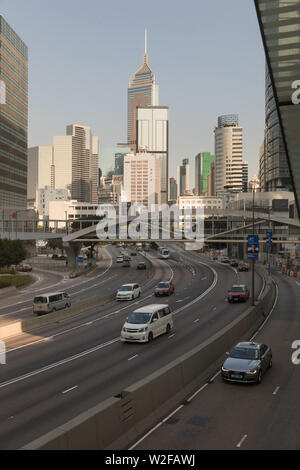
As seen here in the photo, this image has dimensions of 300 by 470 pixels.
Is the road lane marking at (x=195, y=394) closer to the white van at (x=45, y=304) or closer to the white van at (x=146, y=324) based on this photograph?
the white van at (x=146, y=324)

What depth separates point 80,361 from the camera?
21484 mm

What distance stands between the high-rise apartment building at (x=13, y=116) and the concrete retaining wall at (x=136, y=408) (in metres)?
106

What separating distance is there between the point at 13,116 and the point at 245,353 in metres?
118

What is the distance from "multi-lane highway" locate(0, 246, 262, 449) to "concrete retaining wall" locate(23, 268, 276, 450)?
2501 millimetres

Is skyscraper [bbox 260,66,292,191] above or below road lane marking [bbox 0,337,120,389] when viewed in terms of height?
above

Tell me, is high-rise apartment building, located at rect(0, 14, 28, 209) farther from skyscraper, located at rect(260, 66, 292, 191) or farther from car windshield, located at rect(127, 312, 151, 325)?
car windshield, located at rect(127, 312, 151, 325)

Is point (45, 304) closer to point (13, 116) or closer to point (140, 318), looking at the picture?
point (140, 318)

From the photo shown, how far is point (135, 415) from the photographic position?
12531 millimetres

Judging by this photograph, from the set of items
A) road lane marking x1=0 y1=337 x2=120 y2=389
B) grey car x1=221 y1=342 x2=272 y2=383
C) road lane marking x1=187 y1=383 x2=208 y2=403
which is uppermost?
grey car x1=221 y1=342 x2=272 y2=383

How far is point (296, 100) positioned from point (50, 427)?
12.5m

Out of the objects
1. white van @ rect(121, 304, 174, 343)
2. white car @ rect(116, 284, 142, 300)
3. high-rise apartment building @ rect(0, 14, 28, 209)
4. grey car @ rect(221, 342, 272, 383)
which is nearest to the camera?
grey car @ rect(221, 342, 272, 383)

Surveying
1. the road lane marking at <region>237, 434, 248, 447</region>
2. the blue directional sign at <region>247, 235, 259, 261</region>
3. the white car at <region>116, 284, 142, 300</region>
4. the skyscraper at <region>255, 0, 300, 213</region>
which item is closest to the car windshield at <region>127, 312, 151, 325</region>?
the road lane marking at <region>237, 434, 248, 447</region>

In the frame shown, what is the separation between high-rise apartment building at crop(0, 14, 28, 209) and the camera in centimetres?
11525

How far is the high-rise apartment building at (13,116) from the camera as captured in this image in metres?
115
